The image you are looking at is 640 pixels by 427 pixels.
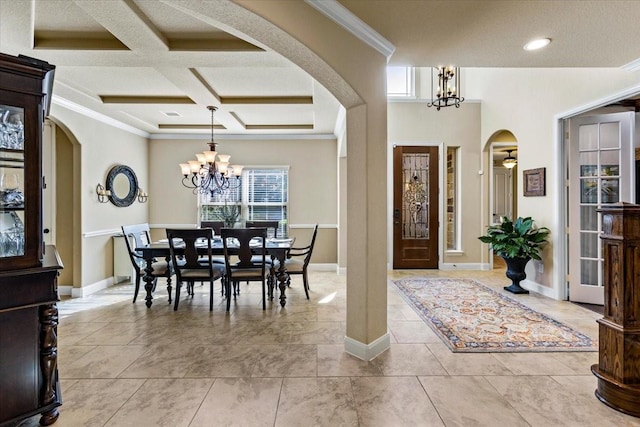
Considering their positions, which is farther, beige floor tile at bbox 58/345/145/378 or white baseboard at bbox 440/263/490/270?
white baseboard at bbox 440/263/490/270

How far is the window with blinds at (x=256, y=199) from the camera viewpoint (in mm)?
6578

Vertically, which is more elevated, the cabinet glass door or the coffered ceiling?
the coffered ceiling

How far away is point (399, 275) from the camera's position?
598 cm

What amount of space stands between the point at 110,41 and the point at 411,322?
13.2ft

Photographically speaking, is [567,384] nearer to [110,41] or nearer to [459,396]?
[459,396]

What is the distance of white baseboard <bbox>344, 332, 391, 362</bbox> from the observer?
263 centimetres

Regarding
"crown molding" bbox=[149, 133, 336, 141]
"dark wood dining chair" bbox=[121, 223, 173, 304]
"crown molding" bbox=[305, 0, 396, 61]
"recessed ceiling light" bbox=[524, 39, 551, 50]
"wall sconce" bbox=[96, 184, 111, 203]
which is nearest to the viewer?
"crown molding" bbox=[305, 0, 396, 61]

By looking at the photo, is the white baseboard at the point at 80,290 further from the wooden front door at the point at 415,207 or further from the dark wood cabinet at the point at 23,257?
the wooden front door at the point at 415,207

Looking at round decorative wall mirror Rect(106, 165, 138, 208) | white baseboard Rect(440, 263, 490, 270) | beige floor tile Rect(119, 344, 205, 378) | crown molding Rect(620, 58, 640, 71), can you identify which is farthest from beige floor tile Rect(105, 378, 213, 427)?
white baseboard Rect(440, 263, 490, 270)

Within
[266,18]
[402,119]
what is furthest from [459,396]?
[402,119]

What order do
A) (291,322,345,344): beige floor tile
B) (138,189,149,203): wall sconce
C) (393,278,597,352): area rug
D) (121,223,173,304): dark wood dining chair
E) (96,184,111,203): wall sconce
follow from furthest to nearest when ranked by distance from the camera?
1. (138,189,149,203): wall sconce
2. (96,184,111,203): wall sconce
3. (121,223,173,304): dark wood dining chair
4. (291,322,345,344): beige floor tile
5. (393,278,597,352): area rug

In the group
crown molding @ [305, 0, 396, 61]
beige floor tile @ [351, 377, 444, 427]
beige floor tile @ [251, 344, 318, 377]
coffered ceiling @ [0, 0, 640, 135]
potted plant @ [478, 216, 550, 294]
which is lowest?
beige floor tile @ [351, 377, 444, 427]

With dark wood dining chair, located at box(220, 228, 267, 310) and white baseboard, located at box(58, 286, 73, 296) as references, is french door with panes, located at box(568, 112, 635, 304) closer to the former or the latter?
dark wood dining chair, located at box(220, 228, 267, 310)

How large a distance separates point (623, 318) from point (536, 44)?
230 centimetres
